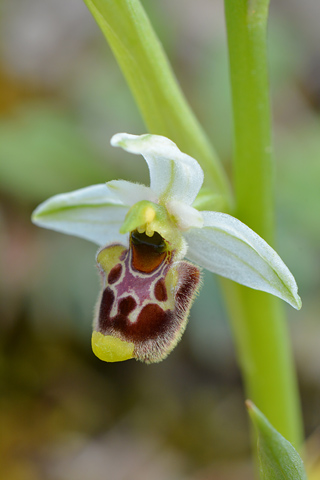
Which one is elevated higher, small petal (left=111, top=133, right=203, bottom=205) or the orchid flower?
small petal (left=111, top=133, right=203, bottom=205)

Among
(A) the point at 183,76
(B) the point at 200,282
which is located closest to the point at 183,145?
(B) the point at 200,282

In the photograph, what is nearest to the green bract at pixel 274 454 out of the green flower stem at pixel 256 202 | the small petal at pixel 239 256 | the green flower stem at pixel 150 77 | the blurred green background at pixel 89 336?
the small petal at pixel 239 256

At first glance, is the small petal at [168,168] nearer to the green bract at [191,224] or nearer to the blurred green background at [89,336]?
the green bract at [191,224]

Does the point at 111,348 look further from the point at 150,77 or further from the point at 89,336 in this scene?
the point at 89,336

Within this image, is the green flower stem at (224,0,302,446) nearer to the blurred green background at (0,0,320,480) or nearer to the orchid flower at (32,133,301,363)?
the orchid flower at (32,133,301,363)

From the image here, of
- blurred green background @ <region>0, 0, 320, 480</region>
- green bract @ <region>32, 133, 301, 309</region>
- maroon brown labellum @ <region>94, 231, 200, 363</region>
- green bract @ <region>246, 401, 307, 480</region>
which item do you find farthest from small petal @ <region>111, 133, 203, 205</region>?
blurred green background @ <region>0, 0, 320, 480</region>

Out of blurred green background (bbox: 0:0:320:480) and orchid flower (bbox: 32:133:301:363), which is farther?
blurred green background (bbox: 0:0:320:480)

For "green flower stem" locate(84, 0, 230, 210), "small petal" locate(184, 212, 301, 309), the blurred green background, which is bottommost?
the blurred green background
